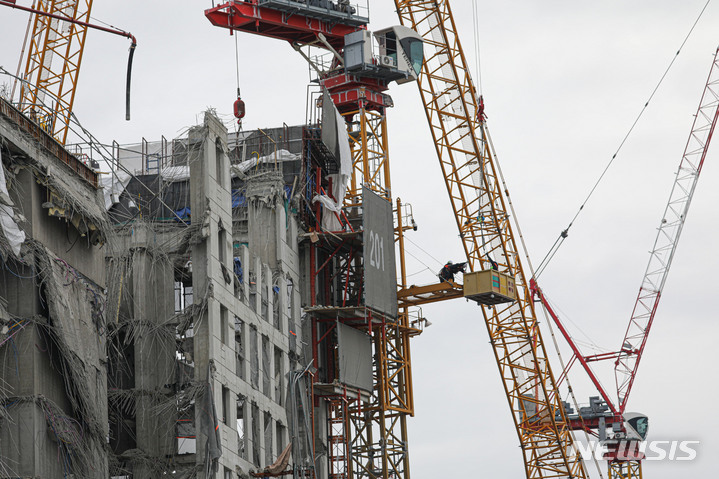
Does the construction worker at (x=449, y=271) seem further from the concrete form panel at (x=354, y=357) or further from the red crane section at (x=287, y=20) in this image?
the red crane section at (x=287, y=20)

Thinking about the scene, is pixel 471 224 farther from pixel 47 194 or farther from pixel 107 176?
pixel 47 194

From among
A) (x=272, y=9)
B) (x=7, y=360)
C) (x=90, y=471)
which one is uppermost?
(x=272, y=9)

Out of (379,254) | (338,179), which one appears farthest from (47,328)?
(338,179)

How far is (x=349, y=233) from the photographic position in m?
79.9

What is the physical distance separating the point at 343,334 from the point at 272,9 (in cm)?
2083

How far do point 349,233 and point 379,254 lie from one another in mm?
2175

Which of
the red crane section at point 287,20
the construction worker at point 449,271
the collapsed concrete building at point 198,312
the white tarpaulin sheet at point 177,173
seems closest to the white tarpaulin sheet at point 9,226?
the collapsed concrete building at point 198,312

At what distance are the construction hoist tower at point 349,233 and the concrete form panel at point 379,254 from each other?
0.06 m

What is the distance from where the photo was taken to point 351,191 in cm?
8506

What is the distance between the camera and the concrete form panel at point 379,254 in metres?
78.7

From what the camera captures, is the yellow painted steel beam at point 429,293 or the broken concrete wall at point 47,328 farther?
the yellow painted steel beam at point 429,293

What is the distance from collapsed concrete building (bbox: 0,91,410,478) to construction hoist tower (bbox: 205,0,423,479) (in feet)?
0.59

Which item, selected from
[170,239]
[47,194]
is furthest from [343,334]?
[47,194]

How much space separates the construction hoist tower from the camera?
78875mm
